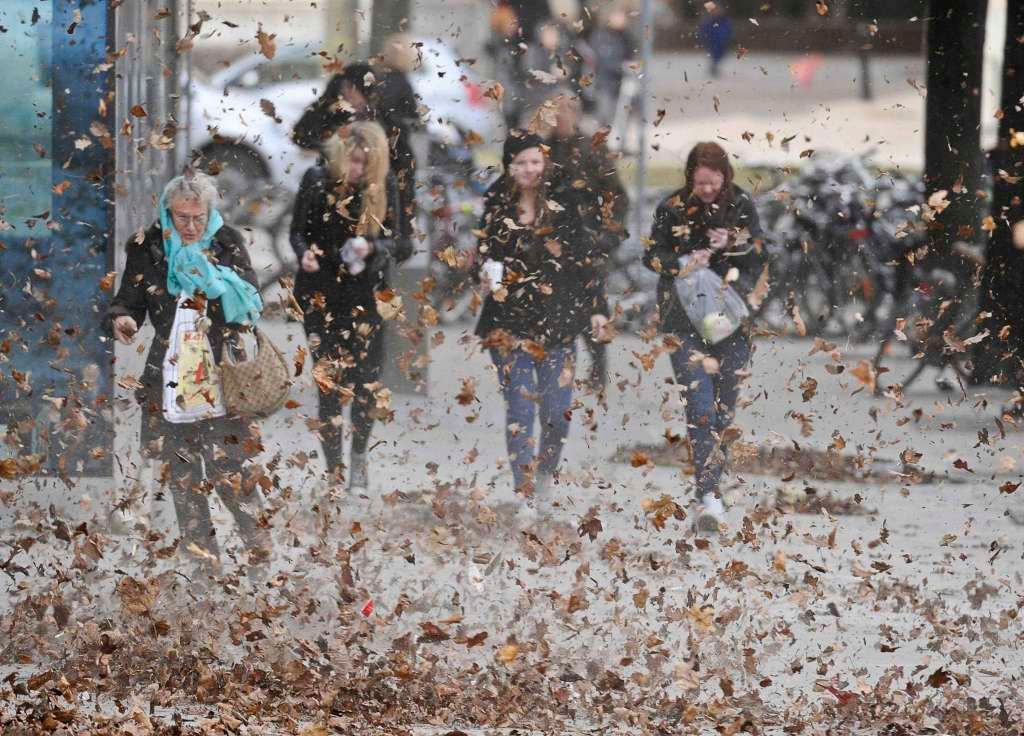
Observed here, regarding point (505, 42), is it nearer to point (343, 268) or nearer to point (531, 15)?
point (531, 15)

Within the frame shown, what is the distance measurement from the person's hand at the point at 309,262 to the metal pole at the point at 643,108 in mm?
1123

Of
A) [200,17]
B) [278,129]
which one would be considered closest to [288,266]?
[278,129]

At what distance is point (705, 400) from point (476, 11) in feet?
5.03

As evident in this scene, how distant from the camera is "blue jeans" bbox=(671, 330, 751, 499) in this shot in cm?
559

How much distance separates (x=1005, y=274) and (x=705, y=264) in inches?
55.8

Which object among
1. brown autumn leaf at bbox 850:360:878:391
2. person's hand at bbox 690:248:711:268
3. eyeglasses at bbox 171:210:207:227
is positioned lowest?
brown autumn leaf at bbox 850:360:878:391

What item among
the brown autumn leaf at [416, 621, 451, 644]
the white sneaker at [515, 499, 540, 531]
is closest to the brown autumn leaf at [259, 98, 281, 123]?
the white sneaker at [515, 499, 540, 531]

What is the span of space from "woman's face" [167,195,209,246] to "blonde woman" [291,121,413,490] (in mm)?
403

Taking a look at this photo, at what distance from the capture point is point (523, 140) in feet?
17.9

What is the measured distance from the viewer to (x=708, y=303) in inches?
226

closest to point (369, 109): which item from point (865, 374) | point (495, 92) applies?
point (495, 92)

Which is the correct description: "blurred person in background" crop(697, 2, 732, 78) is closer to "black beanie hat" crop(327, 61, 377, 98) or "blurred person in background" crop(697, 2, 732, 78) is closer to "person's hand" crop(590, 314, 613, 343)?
"person's hand" crop(590, 314, 613, 343)

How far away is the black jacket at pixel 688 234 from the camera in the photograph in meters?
5.68

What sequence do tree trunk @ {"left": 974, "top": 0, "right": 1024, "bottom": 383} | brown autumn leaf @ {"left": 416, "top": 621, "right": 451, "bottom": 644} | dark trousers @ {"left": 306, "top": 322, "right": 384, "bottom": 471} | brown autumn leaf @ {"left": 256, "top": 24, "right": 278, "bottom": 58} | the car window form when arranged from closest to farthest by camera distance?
brown autumn leaf @ {"left": 416, "top": 621, "right": 451, "bottom": 644} → brown autumn leaf @ {"left": 256, "top": 24, "right": 278, "bottom": 58} → the car window → dark trousers @ {"left": 306, "top": 322, "right": 384, "bottom": 471} → tree trunk @ {"left": 974, "top": 0, "right": 1024, "bottom": 383}
